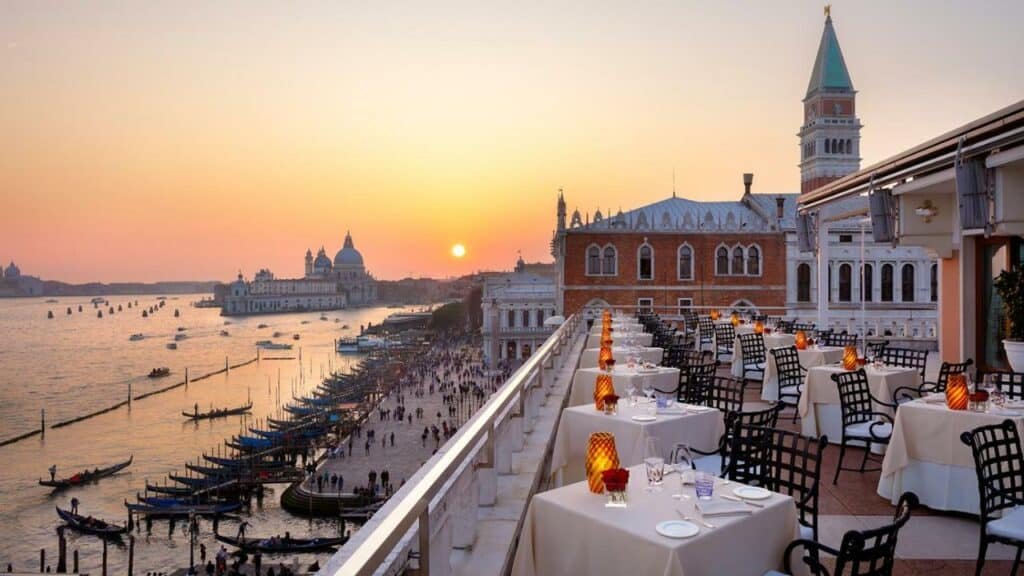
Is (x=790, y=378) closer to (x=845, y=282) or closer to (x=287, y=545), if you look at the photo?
(x=287, y=545)

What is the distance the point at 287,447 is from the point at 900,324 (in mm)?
37401

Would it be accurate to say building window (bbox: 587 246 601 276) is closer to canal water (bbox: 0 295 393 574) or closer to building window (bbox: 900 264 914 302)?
building window (bbox: 900 264 914 302)

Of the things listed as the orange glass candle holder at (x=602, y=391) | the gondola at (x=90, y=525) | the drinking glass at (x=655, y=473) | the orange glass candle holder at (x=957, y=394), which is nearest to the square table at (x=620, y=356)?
the orange glass candle holder at (x=602, y=391)

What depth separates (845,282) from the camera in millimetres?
34281

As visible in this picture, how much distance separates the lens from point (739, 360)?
11.6 meters

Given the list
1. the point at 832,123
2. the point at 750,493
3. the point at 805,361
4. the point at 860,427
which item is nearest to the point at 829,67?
the point at 832,123

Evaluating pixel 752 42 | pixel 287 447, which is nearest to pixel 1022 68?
pixel 752 42

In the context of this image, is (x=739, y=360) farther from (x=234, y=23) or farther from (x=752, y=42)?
(x=234, y=23)

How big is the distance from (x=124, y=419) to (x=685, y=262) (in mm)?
50038

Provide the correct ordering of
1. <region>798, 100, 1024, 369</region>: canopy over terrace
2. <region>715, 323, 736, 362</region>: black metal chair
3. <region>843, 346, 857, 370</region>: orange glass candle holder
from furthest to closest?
<region>715, 323, 736, 362</region>: black metal chair < <region>798, 100, 1024, 369</region>: canopy over terrace < <region>843, 346, 857, 370</region>: orange glass candle holder

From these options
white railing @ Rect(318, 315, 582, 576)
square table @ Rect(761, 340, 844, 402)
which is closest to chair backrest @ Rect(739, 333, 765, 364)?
square table @ Rect(761, 340, 844, 402)

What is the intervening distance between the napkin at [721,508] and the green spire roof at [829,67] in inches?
2108

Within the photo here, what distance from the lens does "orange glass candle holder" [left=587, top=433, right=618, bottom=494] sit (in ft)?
10.2

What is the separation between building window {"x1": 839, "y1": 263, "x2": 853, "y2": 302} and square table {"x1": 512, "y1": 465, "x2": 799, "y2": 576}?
34.4 m
